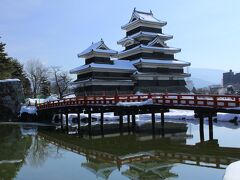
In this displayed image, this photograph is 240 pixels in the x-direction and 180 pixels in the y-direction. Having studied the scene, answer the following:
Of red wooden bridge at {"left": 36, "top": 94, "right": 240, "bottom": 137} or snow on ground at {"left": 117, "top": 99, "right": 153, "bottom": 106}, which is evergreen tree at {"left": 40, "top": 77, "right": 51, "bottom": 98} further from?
snow on ground at {"left": 117, "top": 99, "right": 153, "bottom": 106}

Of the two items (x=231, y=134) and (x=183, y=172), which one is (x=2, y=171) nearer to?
(x=183, y=172)

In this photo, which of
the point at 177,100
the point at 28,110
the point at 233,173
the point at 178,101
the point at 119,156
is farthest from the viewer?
the point at 28,110

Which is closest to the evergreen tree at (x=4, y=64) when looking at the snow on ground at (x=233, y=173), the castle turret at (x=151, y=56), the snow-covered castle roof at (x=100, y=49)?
the snow-covered castle roof at (x=100, y=49)

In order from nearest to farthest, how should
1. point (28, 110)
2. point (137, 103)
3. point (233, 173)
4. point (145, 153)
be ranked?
point (233, 173), point (145, 153), point (137, 103), point (28, 110)

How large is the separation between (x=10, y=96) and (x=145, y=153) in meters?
27.6

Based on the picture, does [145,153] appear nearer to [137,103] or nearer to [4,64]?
[137,103]

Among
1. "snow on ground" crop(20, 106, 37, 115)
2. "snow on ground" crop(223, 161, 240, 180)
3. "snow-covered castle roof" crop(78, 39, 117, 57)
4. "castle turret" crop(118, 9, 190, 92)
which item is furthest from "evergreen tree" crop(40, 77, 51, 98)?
"snow on ground" crop(223, 161, 240, 180)

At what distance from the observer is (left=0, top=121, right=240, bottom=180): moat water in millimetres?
13391

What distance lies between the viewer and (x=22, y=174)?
13664mm

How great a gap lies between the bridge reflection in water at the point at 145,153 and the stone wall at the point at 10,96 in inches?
676

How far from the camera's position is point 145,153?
1767 centimetres

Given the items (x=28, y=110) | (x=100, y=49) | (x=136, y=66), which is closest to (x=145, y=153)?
(x=28, y=110)

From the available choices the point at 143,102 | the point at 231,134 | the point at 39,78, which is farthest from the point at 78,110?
the point at 39,78

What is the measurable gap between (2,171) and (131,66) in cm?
3692
